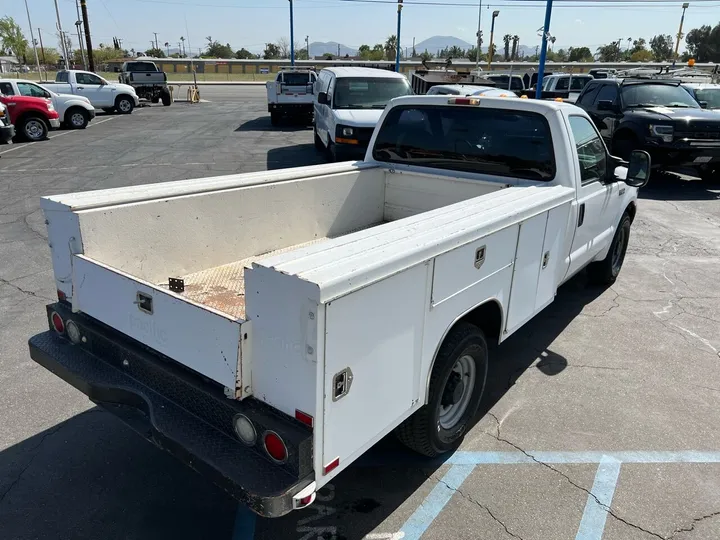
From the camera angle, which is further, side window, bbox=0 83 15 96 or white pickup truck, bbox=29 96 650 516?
side window, bbox=0 83 15 96

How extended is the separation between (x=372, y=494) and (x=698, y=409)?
256 cm

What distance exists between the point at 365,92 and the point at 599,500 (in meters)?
11.1

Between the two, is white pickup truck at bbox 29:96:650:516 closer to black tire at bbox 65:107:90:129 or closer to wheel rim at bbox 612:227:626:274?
wheel rim at bbox 612:227:626:274

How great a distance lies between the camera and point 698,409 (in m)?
4.13

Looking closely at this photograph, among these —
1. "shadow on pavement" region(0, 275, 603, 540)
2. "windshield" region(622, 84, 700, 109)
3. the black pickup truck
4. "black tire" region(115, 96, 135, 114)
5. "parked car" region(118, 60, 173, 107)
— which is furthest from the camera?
"parked car" region(118, 60, 173, 107)

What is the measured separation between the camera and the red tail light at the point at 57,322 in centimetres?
329

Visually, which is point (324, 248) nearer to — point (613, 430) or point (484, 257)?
point (484, 257)

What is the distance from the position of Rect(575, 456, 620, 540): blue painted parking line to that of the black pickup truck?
9642 mm

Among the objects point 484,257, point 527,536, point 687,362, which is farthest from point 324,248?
point 687,362

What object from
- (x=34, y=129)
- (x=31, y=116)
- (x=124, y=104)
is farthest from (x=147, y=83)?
(x=31, y=116)

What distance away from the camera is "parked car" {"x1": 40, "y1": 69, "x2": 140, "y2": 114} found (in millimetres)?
23278

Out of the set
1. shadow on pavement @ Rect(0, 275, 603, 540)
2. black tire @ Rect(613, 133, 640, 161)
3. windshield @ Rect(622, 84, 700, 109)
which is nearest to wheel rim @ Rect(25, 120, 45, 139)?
black tire @ Rect(613, 133, 640, 161)

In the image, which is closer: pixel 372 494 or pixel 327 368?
pixel 327 368

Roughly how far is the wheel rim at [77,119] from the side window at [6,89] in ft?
12.1
